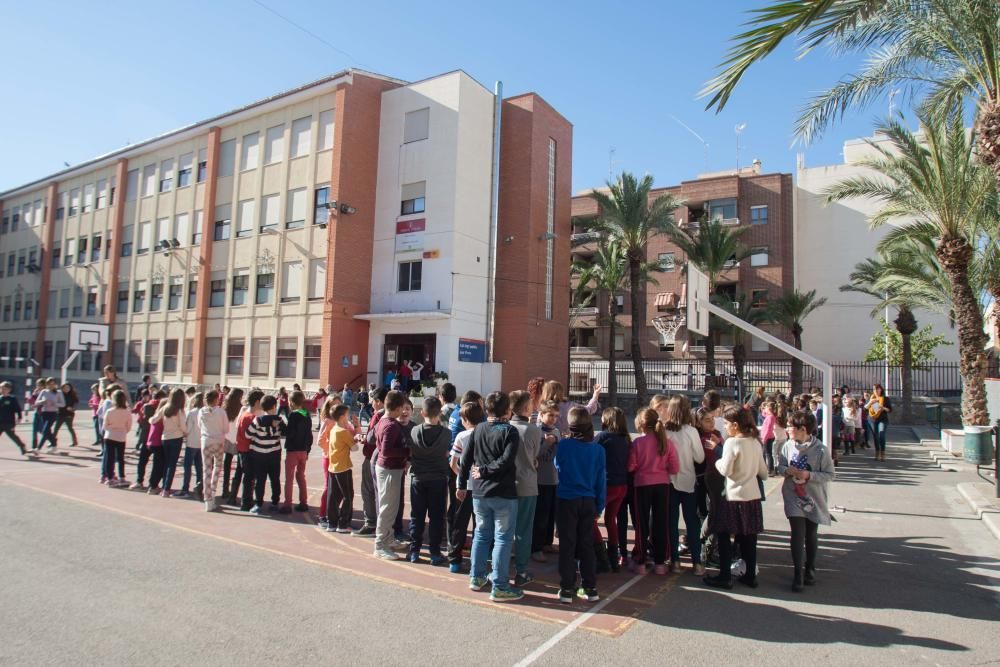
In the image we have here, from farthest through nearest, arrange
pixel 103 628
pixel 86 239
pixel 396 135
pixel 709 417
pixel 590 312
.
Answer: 1. pixel 590 312
2. pixel 86 239
3. pixel 396 135
4. pixel 709 417
5. pixel 103 628

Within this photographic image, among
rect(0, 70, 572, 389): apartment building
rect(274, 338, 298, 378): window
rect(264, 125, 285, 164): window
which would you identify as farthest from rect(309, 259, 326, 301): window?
rect(264, 125, 285, 164): window

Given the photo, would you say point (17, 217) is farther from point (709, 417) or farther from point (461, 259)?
point (709, 417)

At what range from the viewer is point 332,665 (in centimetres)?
411

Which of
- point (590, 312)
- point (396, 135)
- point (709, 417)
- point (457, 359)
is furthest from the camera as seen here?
point (590, 312)

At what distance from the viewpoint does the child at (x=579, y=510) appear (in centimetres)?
550

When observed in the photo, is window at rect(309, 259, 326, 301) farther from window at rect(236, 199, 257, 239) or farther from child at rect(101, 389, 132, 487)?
child at rect(101, 389, 132, 487)

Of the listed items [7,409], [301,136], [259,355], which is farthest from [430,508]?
[301,136]

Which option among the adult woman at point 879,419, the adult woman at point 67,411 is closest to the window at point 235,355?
the adult woman at point 67,411

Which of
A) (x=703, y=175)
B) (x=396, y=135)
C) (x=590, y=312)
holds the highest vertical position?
(x=703, y=175)

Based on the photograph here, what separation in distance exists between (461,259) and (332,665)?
23.4 metres

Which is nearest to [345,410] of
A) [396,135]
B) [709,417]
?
[709,417]

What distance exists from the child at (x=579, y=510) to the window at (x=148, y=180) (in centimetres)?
3692

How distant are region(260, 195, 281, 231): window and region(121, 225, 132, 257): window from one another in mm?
11456

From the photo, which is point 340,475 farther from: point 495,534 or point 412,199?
point 412,199
